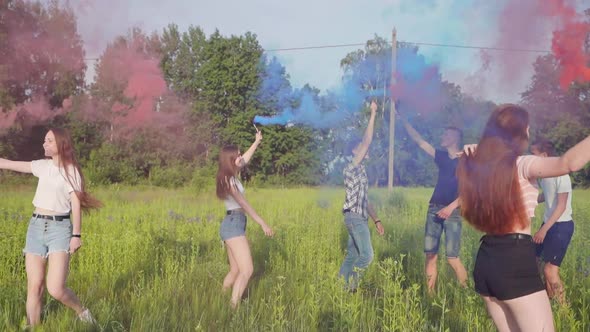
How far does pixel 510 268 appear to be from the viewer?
9.24 feet

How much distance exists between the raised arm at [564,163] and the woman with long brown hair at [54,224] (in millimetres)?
3448

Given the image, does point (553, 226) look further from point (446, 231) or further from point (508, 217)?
point (508, 217)

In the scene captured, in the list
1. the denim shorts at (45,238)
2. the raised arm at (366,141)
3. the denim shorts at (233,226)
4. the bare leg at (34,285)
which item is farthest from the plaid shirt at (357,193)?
the bare leg at (34,285)

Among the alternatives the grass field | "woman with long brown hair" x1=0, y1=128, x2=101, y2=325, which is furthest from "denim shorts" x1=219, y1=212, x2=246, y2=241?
"woman with long brown hair" x1=0, y1=128, x2=101, y2=325

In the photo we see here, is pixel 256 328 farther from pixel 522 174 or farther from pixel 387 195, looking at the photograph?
pixel 387 195

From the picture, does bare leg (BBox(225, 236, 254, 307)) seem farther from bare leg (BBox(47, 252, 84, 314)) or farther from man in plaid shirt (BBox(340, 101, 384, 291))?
bare leg (BBox(47, 252, 84, 314))

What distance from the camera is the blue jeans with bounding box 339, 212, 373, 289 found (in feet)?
18.4

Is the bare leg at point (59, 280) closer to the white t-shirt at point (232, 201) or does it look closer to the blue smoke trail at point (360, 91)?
the white t-shirt at point (232, 201)

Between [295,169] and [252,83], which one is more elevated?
[252,83]

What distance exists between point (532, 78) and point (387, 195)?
915cm

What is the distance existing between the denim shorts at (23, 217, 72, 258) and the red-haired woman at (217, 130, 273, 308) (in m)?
1.51

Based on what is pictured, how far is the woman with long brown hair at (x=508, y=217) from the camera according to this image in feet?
9.11

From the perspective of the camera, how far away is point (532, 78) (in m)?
6.32

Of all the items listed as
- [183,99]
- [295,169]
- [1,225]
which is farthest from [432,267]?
[295,169]
